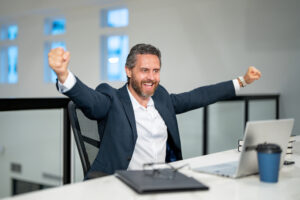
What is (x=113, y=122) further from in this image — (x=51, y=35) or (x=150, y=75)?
(x=51, y=35)

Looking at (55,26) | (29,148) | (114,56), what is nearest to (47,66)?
(55,26)

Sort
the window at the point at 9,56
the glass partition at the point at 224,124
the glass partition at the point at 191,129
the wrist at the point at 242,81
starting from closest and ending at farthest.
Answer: the wrist at the point at 242,81
the glass partition at the point at 191,129
the glass partition at the point at 224,124
the window at the point at 9,56

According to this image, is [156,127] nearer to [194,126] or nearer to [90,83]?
[194,126]

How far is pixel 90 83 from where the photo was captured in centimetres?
646

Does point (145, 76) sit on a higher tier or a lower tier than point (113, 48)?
lower

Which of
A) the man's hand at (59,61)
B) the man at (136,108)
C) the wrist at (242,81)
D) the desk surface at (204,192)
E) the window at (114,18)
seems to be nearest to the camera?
the desk surface at (204,192)

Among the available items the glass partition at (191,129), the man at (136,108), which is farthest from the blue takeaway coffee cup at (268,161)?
the glass partition at (191,129)

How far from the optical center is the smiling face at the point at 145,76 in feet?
5.87

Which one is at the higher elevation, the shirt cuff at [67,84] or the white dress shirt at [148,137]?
the shirt cuff at [67,84]

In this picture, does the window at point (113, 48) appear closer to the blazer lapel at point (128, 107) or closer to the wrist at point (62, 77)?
the blazer lapel at point (128, 107)

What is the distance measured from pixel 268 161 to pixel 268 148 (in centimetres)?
4

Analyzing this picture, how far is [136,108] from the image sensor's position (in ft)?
5.79

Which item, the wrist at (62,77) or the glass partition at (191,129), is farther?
the glass partition at (191,129)

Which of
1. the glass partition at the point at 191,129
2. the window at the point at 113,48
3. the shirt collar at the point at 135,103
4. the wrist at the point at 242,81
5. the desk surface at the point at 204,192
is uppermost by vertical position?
the window at the point at 113,48
